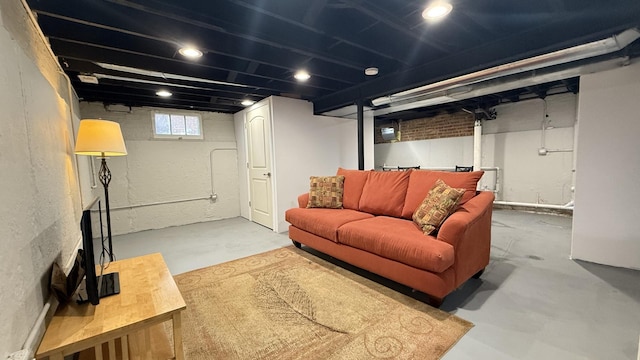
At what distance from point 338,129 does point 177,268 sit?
137 inches

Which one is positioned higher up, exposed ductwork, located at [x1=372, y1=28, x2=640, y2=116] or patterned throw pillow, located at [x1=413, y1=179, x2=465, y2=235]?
exposed ductwork, located at [x1=372, y1=28, x2=640, y2=116]

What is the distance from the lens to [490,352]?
1540mm

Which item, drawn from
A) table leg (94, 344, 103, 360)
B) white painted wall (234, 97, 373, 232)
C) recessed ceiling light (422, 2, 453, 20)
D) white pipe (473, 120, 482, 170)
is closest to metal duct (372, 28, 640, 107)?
recessed ceiling light (422, 2, 453, 20)

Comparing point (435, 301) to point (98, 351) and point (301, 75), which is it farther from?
point (301, 75)

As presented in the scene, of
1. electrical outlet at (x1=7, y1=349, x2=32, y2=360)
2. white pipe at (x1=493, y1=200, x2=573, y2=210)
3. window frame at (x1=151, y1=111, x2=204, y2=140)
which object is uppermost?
window frame at (x1=151, y1=111, x2=204, y2=140)

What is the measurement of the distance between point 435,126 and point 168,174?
19.8 ft

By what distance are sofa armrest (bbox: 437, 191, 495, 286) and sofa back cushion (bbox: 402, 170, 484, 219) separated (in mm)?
111

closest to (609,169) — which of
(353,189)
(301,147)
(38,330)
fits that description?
(353,189)

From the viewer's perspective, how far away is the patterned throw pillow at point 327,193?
134 inches

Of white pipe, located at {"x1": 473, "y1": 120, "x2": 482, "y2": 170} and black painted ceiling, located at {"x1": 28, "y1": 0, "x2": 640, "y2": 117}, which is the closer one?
black painted ceiling, located at {"x1": 28, "y1": 0, "x2": 640, "y2": 117}

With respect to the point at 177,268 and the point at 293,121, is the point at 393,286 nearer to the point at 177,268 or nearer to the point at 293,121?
the point at 177,268

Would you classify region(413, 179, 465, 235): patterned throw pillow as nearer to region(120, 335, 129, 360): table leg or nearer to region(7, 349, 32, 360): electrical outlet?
region(120, 335, 129, 360): table leg

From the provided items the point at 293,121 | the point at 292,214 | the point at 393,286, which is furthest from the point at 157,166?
the point at 393,286

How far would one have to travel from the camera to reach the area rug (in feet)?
5.22
